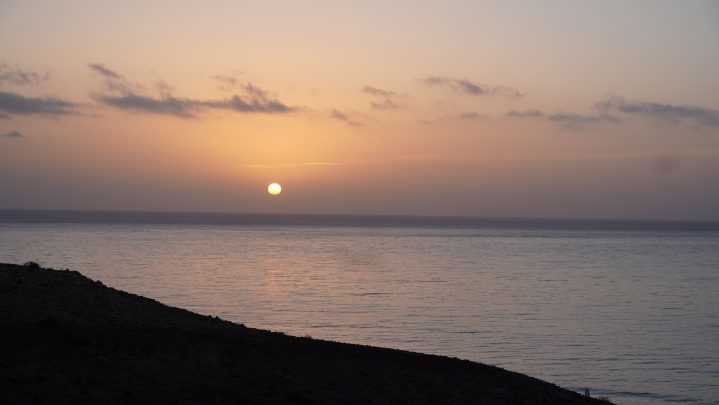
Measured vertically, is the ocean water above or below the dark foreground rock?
below

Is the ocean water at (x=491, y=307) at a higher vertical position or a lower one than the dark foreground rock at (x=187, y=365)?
lower

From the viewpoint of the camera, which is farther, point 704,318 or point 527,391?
point 704,318

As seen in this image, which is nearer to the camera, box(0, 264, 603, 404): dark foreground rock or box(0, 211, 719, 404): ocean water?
box(0, 264, 603, 404): dark foreground rock

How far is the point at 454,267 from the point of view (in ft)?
279

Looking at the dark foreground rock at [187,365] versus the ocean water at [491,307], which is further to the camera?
the ocean water at [491,307]

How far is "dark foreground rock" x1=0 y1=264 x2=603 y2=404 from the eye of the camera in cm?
1584

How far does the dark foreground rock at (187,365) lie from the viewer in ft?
52.0

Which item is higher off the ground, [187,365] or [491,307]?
[187,365]

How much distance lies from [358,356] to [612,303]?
36.2 meters

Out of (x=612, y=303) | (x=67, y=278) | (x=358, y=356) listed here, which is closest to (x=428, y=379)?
(x=358, y=356)

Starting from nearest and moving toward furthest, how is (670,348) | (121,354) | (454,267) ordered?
(121,354), (670,348), (454,267)

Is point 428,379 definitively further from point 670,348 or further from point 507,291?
point 507,291

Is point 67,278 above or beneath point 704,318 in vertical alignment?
above

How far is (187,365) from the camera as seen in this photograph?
709 inches
